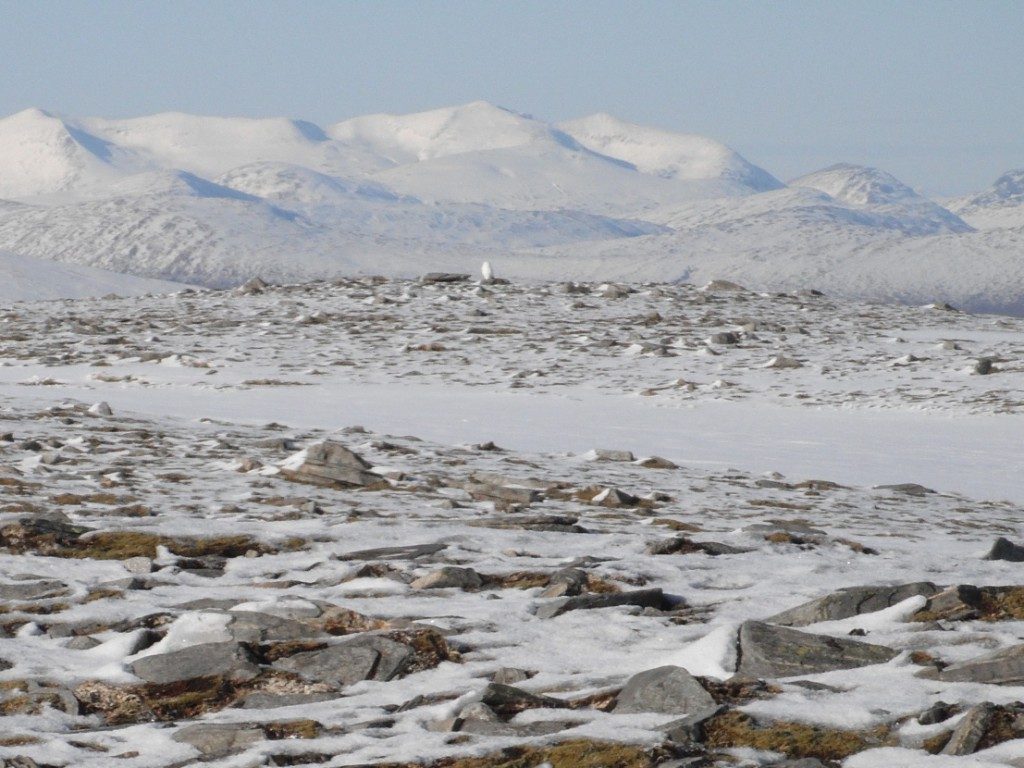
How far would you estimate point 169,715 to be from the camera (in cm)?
649

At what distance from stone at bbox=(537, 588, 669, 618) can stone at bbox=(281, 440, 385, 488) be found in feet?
17.6

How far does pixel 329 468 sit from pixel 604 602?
592cm

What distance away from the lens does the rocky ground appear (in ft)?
19.4

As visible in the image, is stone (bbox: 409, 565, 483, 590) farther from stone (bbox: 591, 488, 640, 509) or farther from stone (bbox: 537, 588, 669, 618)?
stone (bbox: 591, 488, 640, 509)

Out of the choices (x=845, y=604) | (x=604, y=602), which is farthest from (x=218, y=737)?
(x=845, y=604)

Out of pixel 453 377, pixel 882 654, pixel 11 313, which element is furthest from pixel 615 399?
pixel 11 313

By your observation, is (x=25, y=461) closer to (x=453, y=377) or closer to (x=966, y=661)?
(x=966, y=661)

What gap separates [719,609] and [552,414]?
14.8 metres

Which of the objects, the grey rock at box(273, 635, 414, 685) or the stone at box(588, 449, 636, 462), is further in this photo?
the stone at box(588, 449, 636, 462)

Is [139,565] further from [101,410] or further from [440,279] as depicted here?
[440,279]

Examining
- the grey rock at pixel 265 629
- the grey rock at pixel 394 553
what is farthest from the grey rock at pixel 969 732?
the grey rock at pixel 394 553

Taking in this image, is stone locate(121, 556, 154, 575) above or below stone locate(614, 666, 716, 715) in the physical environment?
above

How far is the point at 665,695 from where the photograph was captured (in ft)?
20.5

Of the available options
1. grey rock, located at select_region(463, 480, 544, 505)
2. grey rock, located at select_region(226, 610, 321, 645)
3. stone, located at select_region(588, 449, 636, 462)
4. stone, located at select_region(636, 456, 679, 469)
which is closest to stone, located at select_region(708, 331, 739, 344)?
stone, located at select_region(588, 449, 636, 462)
